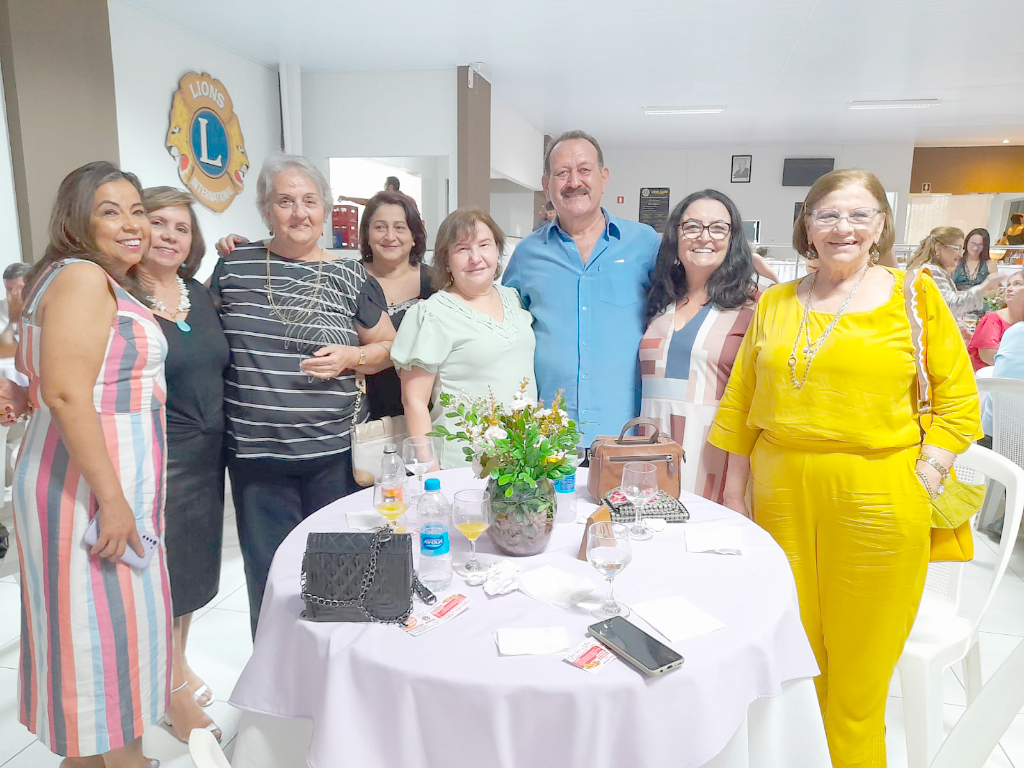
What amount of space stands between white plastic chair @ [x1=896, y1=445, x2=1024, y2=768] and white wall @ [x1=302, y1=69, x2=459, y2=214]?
17.1 feet

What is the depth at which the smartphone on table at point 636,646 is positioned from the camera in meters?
1.11

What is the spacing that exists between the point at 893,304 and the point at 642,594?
3.44 ft

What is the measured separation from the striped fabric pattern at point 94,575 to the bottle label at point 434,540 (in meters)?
0.80

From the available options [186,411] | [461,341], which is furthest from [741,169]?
[186,411]

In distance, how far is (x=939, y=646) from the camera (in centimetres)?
184

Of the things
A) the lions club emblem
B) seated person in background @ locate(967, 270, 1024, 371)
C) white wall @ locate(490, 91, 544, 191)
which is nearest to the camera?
seated person in background @ locate(967, 270, 1024, 371)

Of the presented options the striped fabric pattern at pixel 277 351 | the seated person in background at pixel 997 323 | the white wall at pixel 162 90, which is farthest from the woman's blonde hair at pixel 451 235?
the white wall at pixel 162 90

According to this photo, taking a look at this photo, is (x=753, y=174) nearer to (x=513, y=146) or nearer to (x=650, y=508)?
(x=513, y=146)

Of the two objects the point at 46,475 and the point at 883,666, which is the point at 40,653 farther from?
the point at 883,666

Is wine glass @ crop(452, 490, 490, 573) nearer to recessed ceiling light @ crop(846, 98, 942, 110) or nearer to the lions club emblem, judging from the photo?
the lions club emblem

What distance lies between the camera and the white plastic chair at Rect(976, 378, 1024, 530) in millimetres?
3129

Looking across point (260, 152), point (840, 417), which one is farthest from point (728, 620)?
point (260, 152)

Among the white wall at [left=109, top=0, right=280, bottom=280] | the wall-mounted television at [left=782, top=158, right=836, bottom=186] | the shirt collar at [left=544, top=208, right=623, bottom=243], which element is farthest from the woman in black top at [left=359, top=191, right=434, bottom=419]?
the wall-mounted television at [left=782, top=158, right=836, bottom=186]

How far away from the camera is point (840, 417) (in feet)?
5.74
